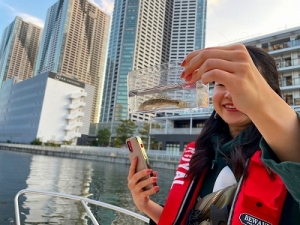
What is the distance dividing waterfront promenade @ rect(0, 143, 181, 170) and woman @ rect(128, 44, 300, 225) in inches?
741

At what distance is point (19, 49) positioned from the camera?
88375 millimetres

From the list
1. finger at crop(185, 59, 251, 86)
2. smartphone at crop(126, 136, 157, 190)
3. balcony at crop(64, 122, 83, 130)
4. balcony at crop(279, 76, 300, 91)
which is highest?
balcony at crop(279, 76, 300, 91)

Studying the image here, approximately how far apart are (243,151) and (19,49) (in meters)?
105

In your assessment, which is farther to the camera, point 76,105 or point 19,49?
point 19,49

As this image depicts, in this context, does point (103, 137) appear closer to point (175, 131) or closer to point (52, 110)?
point (52, 110)

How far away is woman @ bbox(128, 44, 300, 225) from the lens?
0.48 meters

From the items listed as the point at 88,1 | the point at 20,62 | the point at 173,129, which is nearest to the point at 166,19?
the point at 88,1

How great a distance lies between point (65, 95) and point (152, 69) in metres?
47.0

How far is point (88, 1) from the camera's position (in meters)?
88.4

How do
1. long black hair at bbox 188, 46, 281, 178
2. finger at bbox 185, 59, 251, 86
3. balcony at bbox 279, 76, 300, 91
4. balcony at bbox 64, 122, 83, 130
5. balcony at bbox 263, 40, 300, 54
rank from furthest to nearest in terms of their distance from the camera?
balcony at bbox 64, 122, 83, 130 < balcony at bbox 263, 40, 300, 54 < balcony at bbox 279, 76, 300, 91 < long black hair at bbox 188, 46, 281, 178 < finger at bbox 185, 59, 251, 86

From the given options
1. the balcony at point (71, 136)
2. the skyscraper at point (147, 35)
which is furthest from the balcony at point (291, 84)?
the skyscraper at point (147, 35)

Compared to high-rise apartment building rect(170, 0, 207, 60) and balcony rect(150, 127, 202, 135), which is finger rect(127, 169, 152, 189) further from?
high-rise apartment building rect(170, 0, 207, 60)

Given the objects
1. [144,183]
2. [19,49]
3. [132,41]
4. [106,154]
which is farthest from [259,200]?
[19,49]

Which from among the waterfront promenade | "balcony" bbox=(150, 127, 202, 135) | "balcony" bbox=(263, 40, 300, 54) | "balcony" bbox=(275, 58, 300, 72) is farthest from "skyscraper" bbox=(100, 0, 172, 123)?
"balcony" bbox=(275, 58, 300, 72)
